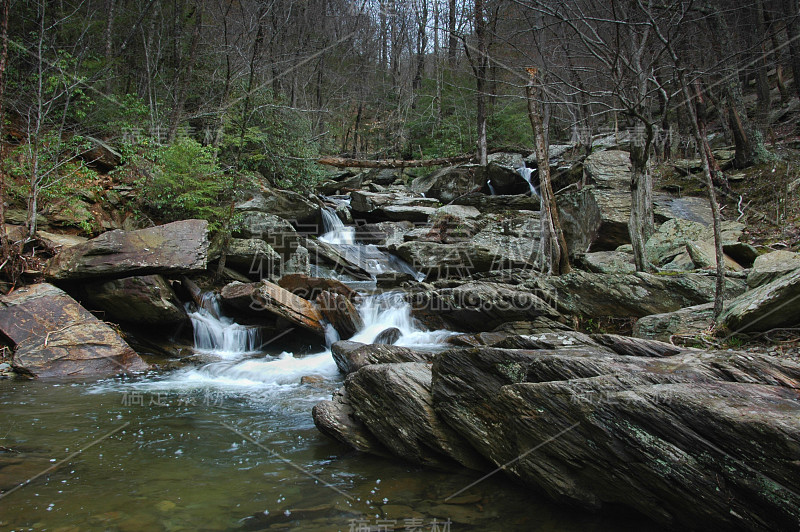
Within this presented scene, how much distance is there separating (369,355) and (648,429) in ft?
14.3

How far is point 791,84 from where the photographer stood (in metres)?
20.9

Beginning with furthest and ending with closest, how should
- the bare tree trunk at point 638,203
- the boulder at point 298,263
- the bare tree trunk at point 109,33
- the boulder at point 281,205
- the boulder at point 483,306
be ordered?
the boulder at point 281,205
the bare tree trunk at point 109,33
the boulder at point 298,263
the boulder at point 483,306
the bare tree trunk at point 638,203

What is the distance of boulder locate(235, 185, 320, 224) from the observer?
13969 mm

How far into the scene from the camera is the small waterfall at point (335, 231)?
15920mm

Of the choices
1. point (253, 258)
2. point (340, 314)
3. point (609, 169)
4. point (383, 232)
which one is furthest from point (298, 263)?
point (609, 169)

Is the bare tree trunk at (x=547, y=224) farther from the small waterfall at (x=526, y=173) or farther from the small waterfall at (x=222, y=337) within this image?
the small waterfall at (x=526, y=173)

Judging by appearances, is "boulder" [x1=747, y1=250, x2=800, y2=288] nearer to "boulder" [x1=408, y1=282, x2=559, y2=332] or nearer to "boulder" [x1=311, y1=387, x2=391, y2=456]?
"boulder" [x1=408, y1=282, x2=559, y2=332]

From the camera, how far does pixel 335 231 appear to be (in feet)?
53.4

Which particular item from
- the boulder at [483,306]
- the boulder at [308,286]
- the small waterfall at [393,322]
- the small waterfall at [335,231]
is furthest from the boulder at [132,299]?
the small waterfall at [335,231]

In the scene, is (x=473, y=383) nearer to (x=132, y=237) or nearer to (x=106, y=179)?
(x=132, y=237)

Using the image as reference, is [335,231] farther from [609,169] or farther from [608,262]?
[609,169]

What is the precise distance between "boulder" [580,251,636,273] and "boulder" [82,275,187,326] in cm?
946

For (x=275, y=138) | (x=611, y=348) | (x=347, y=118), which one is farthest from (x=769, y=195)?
(x=347, y=118)

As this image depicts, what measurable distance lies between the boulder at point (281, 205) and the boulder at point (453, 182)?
248 inches
